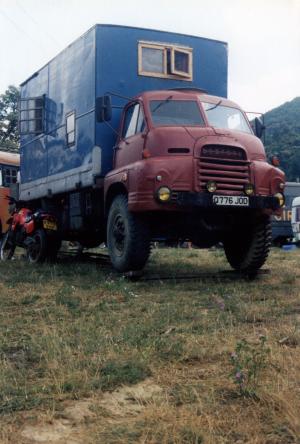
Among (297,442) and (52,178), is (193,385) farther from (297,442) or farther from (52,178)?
(52,178)

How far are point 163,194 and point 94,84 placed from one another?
111 inches

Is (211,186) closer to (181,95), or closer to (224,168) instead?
(224,168)

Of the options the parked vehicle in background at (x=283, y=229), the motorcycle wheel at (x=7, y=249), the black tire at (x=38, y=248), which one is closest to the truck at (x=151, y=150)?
the black tire at (x=38, y=248)

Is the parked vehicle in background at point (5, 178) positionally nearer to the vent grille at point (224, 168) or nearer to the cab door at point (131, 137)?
the cab door at point (131, 137)

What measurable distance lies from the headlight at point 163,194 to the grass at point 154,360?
3.73ft

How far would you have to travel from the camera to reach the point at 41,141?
11430 millimetres

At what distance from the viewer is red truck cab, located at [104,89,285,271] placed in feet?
23.3

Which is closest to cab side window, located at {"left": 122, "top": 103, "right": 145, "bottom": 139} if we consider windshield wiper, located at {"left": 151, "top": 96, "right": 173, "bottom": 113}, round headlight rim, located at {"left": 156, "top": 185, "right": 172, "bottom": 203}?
windshield wiper, located at {"left": 151, "top": 96, "right": 173, "bottom": 113}

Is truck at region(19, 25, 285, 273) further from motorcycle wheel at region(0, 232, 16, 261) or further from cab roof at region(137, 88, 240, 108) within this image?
motorcycle wheel at region(0, 232, 16, 261)

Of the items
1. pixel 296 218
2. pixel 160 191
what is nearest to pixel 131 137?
pixel 160 191

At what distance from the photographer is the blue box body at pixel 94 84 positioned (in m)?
8.80

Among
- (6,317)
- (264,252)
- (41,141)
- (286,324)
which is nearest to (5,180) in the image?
(41,141)

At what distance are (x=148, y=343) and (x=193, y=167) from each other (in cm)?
366

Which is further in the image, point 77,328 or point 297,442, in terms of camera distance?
point 77,328
